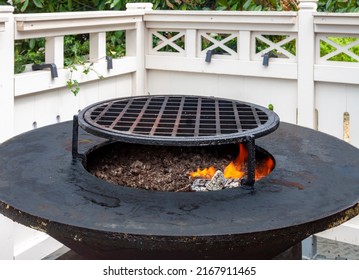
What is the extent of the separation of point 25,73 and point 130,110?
1104 millimetres

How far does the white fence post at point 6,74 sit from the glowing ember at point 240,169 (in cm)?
119

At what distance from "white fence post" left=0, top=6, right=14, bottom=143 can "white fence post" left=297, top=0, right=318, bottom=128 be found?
5.94 ft

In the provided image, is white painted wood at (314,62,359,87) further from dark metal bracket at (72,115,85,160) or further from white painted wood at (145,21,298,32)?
dark metal bracket at (72,115,85,160)

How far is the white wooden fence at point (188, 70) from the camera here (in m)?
3.19

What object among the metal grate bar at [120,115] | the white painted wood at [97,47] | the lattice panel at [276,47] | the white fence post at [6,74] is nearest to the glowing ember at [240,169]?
the metal grate bar at [120,115]

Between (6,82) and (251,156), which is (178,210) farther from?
(6,82)

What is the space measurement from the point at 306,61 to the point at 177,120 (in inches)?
70.6

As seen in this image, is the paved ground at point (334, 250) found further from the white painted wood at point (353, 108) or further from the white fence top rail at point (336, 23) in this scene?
the white fence top rail at point (336, 23)

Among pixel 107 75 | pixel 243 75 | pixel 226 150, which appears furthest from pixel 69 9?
pixel 226 150

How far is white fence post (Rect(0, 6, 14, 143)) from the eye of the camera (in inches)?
118

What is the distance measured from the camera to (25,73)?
3.26m

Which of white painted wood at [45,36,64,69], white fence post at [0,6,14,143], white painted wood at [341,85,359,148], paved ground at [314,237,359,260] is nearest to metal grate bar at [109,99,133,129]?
white fence post at [0,6,14,143]

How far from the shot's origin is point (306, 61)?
3713 mm
